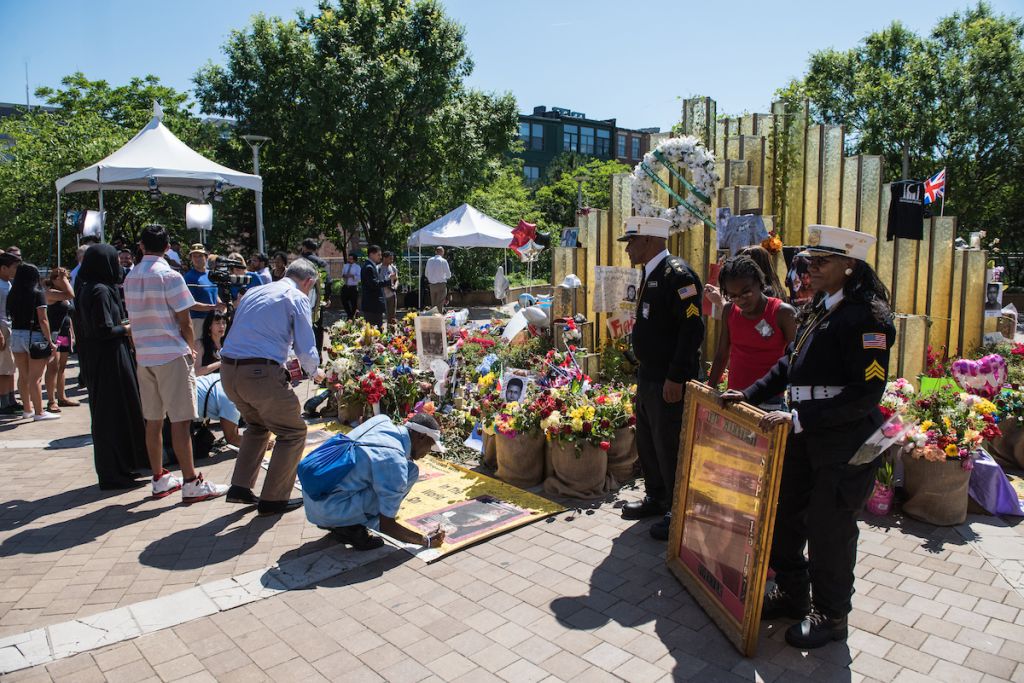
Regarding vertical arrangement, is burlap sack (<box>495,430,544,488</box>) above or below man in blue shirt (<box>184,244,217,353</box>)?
below

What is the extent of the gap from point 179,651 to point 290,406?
5.79 feet

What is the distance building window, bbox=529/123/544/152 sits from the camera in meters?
55.8

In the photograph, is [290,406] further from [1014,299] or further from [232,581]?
[1014,299]

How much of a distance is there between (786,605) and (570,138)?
57.1 metres

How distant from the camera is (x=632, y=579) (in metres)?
3.96

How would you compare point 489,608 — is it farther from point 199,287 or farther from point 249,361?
point 199,287

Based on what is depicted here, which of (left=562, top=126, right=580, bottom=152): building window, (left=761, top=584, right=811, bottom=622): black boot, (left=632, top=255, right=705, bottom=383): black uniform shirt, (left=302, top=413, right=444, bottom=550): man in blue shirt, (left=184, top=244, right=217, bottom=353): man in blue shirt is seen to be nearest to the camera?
(left=761, top=584, right=811, bottom=622): black boot

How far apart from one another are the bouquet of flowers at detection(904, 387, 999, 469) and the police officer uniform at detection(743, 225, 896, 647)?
6.06ft

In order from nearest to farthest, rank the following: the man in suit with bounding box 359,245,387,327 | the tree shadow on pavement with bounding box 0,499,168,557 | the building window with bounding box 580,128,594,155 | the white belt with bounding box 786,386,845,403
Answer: the white belt with bounding box 786,386,845,403 < the tree shadow on pavement with bounding box 0,499,168,557 < the man in suit with bounding box 359,245,387,327 < the building window with bounding box 580,128,594,155

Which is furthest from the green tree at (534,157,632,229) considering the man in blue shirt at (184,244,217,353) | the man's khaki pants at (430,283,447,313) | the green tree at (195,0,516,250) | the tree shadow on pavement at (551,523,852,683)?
the tree shadow on pavement at (551,523,852,683)

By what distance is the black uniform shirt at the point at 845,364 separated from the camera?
302 centimetres

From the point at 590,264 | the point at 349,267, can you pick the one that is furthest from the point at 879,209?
the point at 349,267

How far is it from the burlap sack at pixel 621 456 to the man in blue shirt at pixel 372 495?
5.29 feet

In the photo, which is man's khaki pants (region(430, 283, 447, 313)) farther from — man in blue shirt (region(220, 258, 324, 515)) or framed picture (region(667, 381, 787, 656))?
framed picture (region(667, 381, 787, 656))
